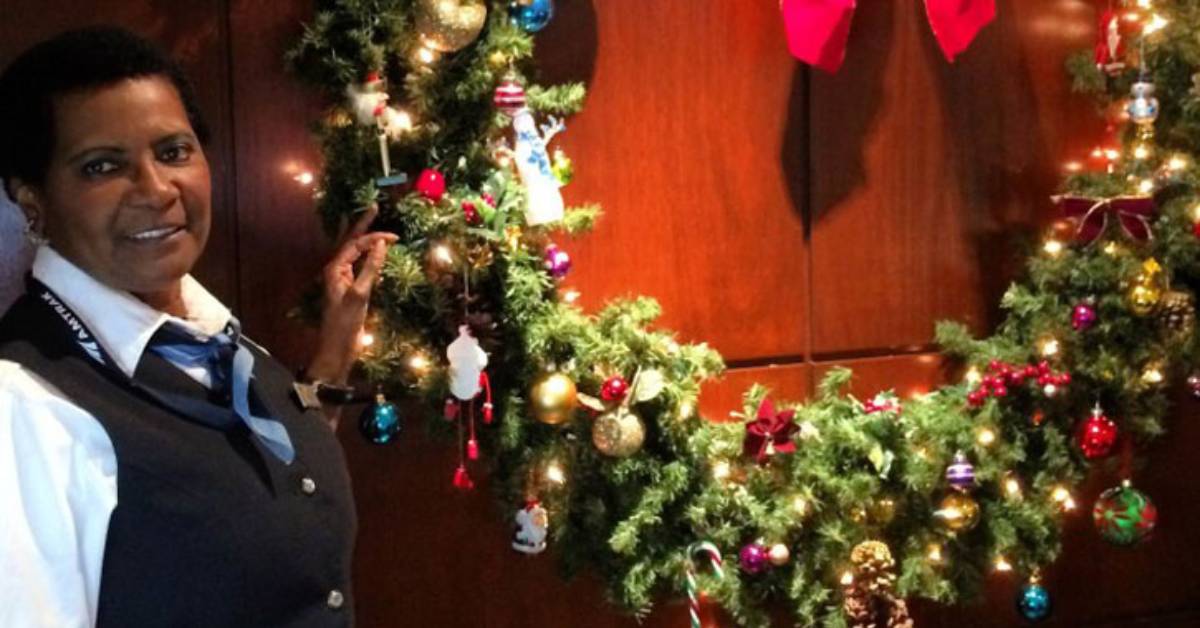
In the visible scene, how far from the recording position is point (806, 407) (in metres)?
2.34

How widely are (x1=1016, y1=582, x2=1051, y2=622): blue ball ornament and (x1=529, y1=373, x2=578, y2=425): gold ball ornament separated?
1.02 meters

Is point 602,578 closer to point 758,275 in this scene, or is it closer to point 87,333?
point 758,275

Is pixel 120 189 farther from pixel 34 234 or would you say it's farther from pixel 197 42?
pixel 197 42

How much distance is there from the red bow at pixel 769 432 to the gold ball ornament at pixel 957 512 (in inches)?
12.6

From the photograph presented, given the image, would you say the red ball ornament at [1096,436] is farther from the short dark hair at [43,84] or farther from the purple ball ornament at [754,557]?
the short dark hair at [43,84]

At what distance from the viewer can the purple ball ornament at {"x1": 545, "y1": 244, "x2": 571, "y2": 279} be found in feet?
6.74

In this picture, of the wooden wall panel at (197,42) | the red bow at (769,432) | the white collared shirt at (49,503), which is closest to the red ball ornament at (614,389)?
the red bow at (769,432)

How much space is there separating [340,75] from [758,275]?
88cm

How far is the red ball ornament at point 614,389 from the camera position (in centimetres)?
203

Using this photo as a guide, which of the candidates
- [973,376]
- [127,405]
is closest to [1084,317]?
[973,376]

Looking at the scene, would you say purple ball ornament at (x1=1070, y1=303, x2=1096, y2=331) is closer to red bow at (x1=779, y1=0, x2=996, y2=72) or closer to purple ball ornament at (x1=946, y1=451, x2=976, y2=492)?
purple ball ornament at (x1=946, y1=451, x2=976, y2=492)

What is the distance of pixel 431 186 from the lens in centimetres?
196

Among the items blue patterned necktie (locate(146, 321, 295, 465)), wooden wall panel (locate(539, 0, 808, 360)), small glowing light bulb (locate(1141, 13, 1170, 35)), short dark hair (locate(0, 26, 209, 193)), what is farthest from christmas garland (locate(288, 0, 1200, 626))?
short dark hair (locate(0, 26, 209, 193))

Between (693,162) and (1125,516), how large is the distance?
3.48 ft
